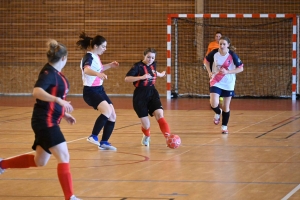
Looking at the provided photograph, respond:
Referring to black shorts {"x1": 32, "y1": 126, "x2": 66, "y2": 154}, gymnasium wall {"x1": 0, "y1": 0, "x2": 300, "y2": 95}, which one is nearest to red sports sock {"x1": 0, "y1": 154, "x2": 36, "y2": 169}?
black shorts {"x1": 32, "y1": 126, "x2": 66, "y2": 154}

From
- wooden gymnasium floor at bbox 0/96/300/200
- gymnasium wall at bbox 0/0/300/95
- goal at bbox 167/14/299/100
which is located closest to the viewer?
wooden gymnasium floor at bbox 0/96/300/200

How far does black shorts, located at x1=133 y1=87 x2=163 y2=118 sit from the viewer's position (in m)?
8.95

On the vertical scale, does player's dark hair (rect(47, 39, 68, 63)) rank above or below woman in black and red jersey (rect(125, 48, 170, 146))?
above

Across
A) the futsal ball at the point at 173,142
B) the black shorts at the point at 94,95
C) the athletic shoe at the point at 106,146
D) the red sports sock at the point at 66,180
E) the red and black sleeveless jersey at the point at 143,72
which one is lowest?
the athletic shoe at the point at 106,146

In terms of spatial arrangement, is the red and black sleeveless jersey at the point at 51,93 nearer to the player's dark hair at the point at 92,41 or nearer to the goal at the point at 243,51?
the player's dark hair at the point at 92,41

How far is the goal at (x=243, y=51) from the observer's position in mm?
17906

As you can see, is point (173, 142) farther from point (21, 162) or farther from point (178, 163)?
point (21, 162)

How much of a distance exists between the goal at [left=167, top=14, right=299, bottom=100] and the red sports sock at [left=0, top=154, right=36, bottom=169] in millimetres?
11745

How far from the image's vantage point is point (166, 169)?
7188 mm

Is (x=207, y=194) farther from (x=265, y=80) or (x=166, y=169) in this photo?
(x=265, y=80)

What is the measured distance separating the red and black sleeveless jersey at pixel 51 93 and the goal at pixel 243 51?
1208 centimetres

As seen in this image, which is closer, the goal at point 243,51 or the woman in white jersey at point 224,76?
the woman in white jersey at point 224,76

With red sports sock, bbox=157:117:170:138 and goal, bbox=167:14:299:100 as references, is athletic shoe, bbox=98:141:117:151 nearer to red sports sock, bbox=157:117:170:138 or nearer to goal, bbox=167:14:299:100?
red sports sock, bbox=157:117:170:138

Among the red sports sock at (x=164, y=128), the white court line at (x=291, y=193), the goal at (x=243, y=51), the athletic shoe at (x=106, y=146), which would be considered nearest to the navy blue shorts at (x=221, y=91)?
the red sports sock at (x=164, y=128)
